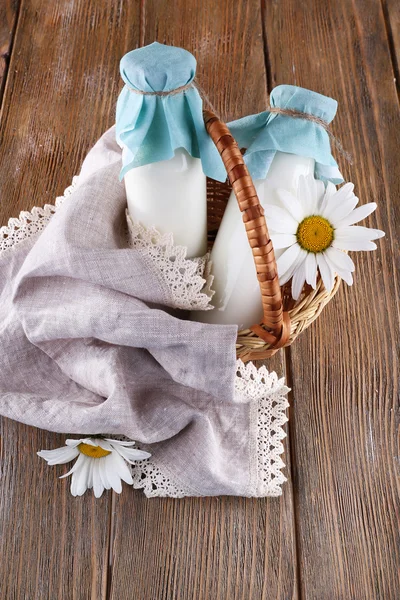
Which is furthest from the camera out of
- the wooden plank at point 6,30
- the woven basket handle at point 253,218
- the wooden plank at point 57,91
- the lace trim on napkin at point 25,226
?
the wooden plank at point 6,30

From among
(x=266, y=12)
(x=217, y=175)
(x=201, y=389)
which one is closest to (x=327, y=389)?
(x=201, y=389)

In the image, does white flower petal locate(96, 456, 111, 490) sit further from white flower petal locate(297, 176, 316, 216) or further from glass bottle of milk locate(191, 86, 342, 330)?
white flower petal locate(297, 176, 316, 216)

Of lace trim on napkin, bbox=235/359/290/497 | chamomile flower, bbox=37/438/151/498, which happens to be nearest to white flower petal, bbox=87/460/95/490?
chamomile flower, bbox=37/438/151/498

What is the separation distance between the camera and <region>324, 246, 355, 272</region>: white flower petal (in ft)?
1.69

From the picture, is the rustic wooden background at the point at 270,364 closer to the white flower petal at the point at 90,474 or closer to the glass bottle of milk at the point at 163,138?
the white flower petal at the point at 90,474

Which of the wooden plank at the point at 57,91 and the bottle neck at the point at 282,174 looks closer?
the bottle neck at the point at 282,174

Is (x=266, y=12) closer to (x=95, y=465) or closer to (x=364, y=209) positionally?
(x=364, y=209)

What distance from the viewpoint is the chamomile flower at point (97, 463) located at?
532 millimetres

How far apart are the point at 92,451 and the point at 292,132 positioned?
1.11 feet

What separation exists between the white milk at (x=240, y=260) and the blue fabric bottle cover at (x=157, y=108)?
0.24 ft

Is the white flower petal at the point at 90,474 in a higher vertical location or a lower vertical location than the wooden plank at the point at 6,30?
lower

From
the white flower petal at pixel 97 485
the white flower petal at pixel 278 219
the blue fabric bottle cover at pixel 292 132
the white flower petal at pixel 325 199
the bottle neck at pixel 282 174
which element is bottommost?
the white flower petal at pixel 97 485

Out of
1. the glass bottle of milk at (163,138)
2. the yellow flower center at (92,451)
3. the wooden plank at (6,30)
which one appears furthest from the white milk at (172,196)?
the wooden plank at (6,30)

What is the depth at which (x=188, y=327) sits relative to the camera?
20.0 inches
